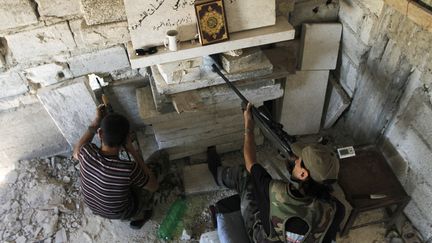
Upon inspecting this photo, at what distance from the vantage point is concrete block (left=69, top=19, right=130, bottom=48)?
2.28 meters

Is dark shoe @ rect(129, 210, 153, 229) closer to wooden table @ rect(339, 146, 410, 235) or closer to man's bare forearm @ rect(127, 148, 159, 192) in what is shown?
man's bare forearm @ rect(127, 148, 159, 192)

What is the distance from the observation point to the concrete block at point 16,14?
81.6 inches

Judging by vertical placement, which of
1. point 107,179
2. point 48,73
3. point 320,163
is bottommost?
point 107,179

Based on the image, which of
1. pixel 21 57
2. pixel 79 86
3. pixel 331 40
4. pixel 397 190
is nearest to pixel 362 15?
pixel 331 40

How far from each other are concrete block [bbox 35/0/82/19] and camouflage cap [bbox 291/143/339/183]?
5.52ft

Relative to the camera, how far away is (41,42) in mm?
2289

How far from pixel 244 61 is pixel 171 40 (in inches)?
22.0

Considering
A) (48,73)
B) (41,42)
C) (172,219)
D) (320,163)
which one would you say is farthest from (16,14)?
(320,163)

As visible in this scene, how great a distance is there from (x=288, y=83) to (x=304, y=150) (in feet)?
4.05

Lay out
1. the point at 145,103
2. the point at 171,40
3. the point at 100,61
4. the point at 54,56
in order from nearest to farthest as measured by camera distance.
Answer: the point at 171,40
the point at 54,56
the point at 100,61
the point at 145,103

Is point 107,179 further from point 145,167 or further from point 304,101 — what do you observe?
point 304,101

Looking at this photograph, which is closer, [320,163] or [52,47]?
[320,163]

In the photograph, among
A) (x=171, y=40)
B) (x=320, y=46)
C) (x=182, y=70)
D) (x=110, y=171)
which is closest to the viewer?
(x=171, y=40)

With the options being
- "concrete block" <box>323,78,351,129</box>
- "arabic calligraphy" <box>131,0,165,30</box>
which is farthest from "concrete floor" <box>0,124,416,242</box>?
"arabic calligraphy" <box>131,0,165,30</box>
